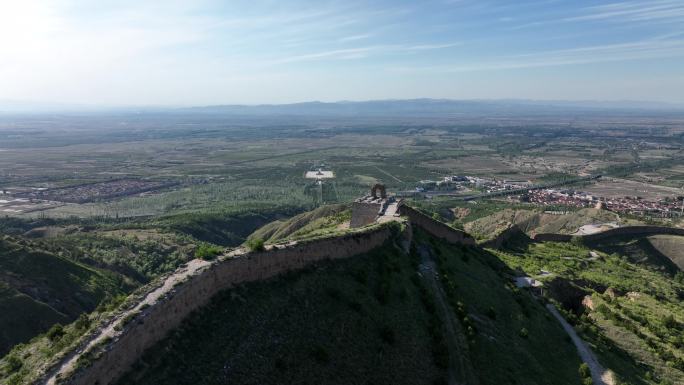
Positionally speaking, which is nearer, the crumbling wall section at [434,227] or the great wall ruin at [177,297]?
the great wall ruin at [177,297]

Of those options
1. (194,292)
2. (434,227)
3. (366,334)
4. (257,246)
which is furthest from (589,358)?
(194,292)

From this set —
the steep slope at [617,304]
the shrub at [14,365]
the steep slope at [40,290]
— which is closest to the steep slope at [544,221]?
the steep slope at [617,304]

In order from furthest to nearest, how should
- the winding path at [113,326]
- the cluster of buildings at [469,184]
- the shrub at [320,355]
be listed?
the cluster of buildings at [469,184]
the shrub at [320,355]
the winding path at [113,326]

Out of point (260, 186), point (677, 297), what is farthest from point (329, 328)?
point (260, 186)

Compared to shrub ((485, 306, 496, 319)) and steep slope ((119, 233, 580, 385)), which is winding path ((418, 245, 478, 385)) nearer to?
steep slope ((119, 233, 580, 385))

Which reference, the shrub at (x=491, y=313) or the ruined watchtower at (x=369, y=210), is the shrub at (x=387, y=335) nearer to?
the shrub at (x=491, y=313)

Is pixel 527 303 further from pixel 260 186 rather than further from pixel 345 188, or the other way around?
pixel 260 186

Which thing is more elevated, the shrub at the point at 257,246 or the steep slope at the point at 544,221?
the shrub at the point at 257,246

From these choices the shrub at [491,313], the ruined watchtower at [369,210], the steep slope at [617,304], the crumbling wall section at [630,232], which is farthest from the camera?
the crumbling wall section at [630,232]
